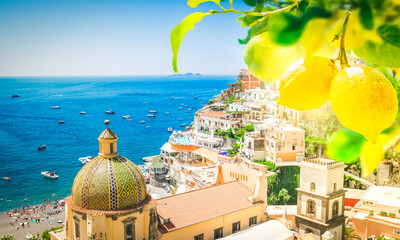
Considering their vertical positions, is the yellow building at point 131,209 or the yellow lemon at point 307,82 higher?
the yellow lemon at point 307,82

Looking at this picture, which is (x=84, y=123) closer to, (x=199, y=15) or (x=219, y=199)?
(x=219, y=199)

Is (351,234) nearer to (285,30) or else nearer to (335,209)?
(335,209)

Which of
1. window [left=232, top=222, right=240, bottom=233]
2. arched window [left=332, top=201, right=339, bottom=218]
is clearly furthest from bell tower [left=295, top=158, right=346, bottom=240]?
window [left=232, top=222, right=240, bottom=233]

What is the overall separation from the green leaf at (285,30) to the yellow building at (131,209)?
40.2 feet

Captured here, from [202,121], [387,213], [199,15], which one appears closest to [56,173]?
[202,121]

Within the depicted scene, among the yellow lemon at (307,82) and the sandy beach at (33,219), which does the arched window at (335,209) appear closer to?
the sandy beach at (33,219)

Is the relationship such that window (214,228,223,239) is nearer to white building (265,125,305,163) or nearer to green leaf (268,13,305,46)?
white building (265,125,305,163)

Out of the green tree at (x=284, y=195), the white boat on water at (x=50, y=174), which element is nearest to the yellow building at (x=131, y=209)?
the green tree at (x=284, y=195)

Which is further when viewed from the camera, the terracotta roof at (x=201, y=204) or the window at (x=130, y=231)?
the terracotta roof at (x=201, y=204)

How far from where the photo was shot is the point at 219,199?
15.6 meters

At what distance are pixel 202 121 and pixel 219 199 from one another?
26.8 meters

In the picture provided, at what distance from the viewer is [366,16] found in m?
0.70

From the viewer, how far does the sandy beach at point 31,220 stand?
2734cm

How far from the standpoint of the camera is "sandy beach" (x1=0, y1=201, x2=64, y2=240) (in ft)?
89.7
